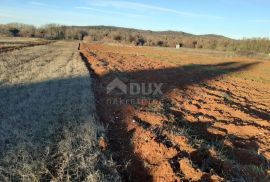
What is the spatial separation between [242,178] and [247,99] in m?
9.61

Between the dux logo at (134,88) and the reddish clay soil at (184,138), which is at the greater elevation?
the reddish clay soil at (184,138)

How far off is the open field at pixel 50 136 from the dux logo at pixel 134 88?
149cm

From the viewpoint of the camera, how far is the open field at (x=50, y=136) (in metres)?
5.61

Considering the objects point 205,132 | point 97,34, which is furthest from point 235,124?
point 97,34

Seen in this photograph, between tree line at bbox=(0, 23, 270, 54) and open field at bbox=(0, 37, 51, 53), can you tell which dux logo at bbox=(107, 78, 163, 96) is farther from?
tree line at bbox=(0, 23, 270, 54)

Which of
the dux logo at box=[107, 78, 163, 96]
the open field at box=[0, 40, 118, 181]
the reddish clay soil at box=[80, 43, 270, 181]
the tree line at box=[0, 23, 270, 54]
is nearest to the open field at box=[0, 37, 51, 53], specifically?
the dux logo at box=[107, 78, 163, 96]

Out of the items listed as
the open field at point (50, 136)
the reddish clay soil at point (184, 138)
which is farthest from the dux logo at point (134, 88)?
the open field at point (50, 136)

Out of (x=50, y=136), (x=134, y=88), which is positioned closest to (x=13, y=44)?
(x=134, y=88)

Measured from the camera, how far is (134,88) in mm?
14570

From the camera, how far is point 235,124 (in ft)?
31.6

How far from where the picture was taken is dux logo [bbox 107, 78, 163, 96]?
1364 centimetres

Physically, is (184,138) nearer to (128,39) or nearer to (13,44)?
(13,44)

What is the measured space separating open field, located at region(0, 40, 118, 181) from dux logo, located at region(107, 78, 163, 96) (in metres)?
1.49

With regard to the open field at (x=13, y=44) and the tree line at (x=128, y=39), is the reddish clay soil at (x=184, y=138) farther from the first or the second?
the tree line at (x=128, y=39)
